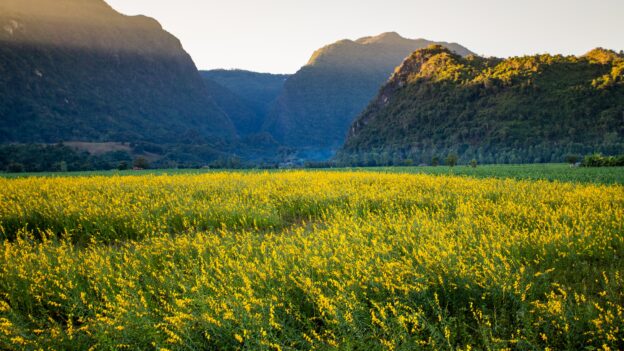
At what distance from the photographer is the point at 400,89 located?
112m

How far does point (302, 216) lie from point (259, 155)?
154480mm

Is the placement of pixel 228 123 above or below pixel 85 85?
below

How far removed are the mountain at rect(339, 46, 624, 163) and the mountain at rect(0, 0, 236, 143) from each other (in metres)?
85.5

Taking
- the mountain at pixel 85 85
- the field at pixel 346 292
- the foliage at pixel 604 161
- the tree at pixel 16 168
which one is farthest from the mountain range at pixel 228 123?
the field at pixel 346 292

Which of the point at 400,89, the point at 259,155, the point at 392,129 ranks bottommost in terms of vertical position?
the point at 259,155

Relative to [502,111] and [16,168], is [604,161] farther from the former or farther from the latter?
[16,168]

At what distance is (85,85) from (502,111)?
145 meters

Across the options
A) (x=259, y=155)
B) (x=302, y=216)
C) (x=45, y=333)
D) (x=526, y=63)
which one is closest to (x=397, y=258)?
(x=45, y=333)

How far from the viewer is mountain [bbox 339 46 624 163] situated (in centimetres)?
6022

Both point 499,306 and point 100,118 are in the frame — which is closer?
point 499,306

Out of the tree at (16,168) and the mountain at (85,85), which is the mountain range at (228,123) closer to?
the mountain at (85,85)

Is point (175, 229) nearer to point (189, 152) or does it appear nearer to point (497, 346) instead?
point (497, 346)

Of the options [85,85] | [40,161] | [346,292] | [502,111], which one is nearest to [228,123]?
[85,85]

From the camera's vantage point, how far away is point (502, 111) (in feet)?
241
